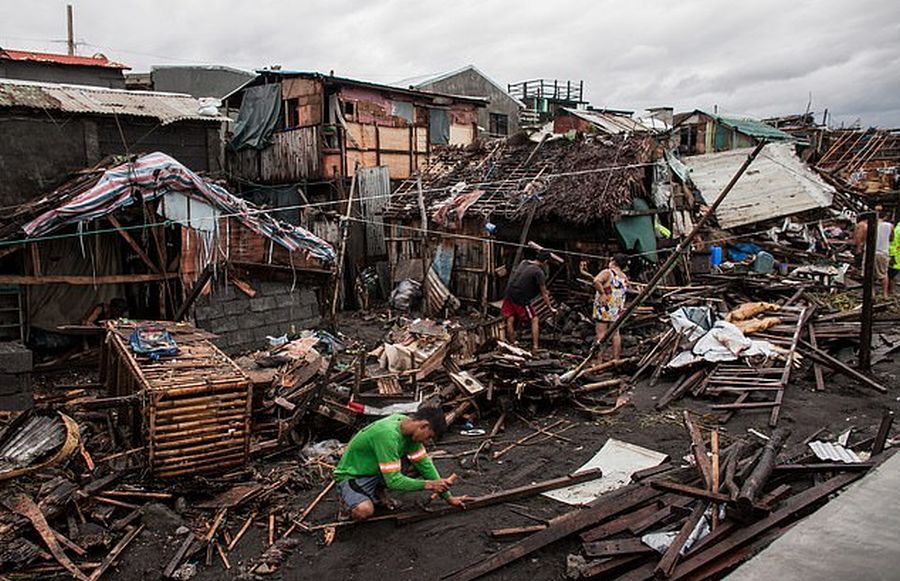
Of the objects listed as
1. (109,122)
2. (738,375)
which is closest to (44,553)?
(738,375)

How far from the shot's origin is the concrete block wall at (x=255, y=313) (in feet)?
43.0

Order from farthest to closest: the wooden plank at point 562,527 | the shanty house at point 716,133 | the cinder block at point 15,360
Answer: the shanty house at point 716,133
the cinder block at point 15,360
the wooden plank at point 562,527

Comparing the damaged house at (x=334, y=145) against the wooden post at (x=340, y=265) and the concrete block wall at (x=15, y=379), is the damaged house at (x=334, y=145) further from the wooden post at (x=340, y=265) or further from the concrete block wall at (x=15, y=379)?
the concrete block wall at (x=15, y=379)

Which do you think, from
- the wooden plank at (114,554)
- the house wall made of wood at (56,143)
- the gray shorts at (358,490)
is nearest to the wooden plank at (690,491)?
the gray shorts at (358,490)

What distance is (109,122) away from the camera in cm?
1606

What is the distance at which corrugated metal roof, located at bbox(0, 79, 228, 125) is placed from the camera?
14.8 metres

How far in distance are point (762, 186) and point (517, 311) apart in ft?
39.5

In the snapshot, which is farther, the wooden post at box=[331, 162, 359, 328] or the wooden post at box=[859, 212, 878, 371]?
the wooden post at box=[331, 162, 359, 328]

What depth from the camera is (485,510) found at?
6188 mm

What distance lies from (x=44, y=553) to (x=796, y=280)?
15910 millimetres

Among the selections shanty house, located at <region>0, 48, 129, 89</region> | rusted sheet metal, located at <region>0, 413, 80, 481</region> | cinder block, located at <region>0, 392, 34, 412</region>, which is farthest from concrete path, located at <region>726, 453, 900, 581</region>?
shanty house, located at <region>0, 48, 129, 89</region>

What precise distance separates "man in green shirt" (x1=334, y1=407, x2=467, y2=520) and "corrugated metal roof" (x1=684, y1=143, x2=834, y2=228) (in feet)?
51.7

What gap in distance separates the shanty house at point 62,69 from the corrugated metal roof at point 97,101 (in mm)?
7762

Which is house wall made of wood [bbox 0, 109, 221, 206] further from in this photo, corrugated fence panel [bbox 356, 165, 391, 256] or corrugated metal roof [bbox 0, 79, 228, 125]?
corrugated fence panel [bbox 356, 165, 391, 256]
